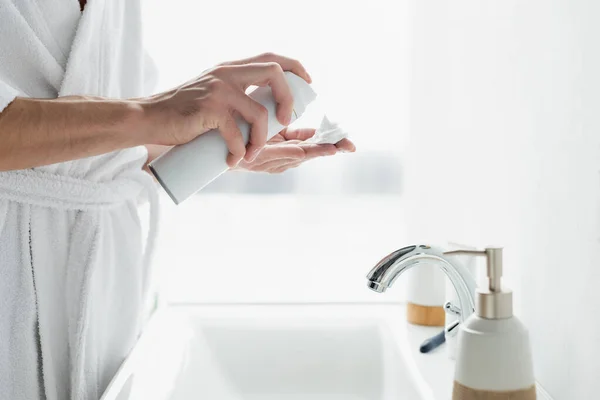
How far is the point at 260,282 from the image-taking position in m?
1.32

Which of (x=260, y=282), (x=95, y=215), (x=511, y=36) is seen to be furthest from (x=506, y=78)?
(x=260, y=282)

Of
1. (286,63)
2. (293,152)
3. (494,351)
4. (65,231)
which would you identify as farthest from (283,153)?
(494,351)

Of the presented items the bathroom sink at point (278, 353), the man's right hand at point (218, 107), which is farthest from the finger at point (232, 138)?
the bathroom sink at point (278, 353)

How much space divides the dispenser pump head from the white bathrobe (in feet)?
1.60

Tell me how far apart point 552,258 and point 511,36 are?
0.30 m

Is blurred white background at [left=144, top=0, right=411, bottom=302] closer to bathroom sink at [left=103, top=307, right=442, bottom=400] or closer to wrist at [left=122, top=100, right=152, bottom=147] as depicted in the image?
bathroom sink at [left=103, top=307, right=442, bottom=400]

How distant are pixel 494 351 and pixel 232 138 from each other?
310mm

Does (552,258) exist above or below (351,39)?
below

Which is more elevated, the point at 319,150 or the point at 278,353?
the point at 319,150

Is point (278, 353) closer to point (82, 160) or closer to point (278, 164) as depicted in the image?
point (278, 164)

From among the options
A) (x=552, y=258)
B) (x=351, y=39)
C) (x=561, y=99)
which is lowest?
(x=552, y=258)

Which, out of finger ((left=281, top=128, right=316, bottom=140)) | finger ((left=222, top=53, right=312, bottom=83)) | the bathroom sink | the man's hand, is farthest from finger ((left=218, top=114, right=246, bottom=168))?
the bathroom sink

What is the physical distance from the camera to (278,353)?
1.10 meters

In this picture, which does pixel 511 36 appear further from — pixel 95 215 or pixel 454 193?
pixel 95 215
